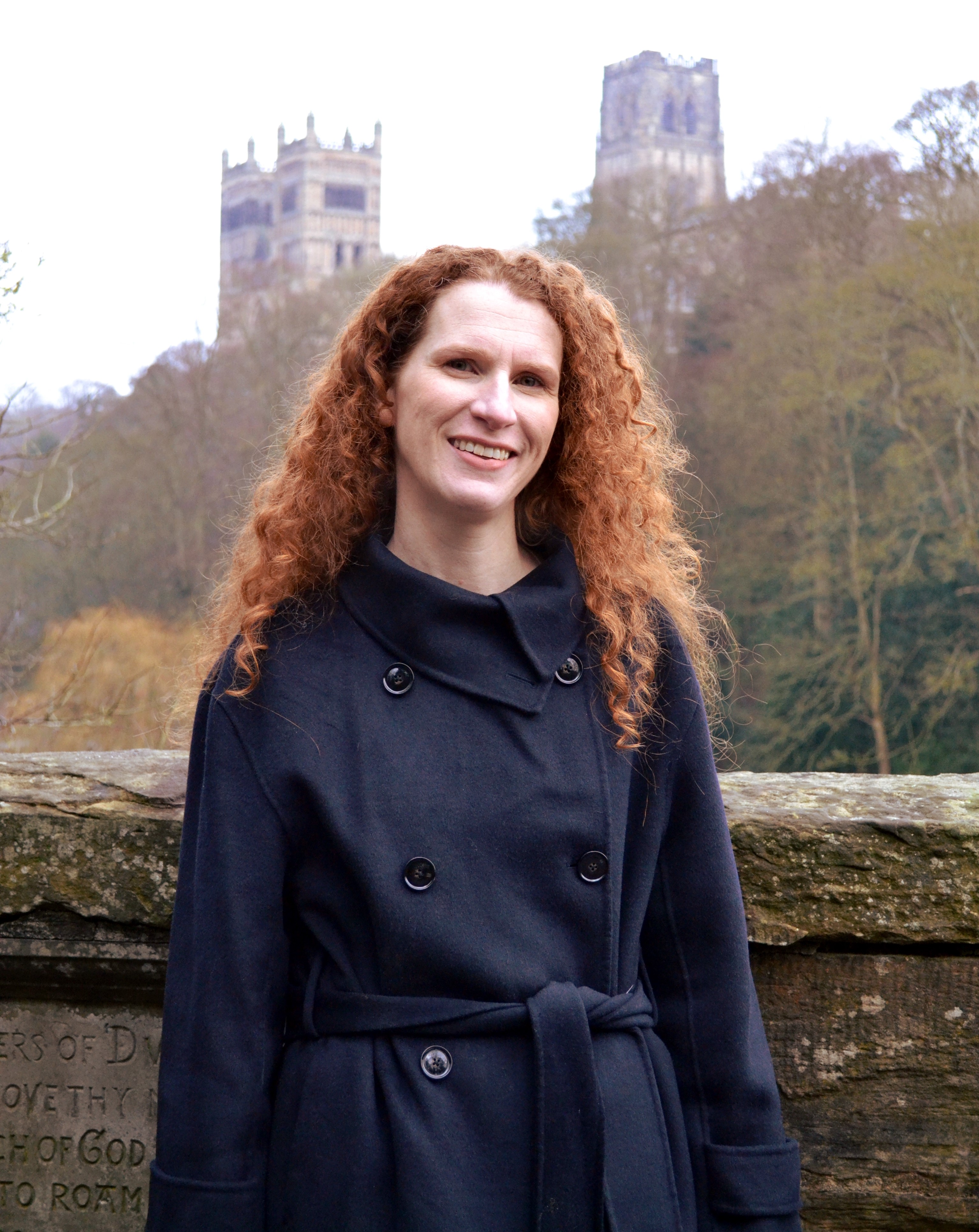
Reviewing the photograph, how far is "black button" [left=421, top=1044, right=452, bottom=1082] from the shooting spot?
5.67 ft

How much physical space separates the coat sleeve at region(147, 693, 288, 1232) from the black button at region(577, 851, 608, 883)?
37cm

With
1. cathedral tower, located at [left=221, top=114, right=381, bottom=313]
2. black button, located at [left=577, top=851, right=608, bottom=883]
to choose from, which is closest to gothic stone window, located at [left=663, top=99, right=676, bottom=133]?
cathedral tower, located at [left=221, top=114, right=381, bottom=313]

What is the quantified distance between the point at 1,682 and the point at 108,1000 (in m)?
7.19

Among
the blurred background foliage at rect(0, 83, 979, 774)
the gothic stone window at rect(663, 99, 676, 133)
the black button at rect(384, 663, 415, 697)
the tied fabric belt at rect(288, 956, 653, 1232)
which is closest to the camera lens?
the tied fabric belt at rect(288, 956, 653, 1232)

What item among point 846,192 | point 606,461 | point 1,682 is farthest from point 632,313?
point 606,461

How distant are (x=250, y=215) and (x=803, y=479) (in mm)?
83874

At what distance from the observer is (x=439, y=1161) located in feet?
5.56

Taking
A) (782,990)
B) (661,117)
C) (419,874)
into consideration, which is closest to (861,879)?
(782,990)

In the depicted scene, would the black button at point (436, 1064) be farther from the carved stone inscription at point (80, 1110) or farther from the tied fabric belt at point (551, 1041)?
the carved stone inscription at point (80, 1110)

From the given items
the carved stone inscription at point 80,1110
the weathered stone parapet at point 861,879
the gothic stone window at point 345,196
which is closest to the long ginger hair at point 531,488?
the weathered stone parapet at point 861,879

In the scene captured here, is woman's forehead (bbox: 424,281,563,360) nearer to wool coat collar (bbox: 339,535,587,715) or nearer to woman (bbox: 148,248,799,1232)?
woman (bbox: 148,248,799,1232)

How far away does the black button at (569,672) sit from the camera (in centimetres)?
192

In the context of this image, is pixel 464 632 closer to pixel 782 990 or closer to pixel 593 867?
pixel 593 867

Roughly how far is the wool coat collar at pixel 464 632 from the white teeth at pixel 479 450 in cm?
17
